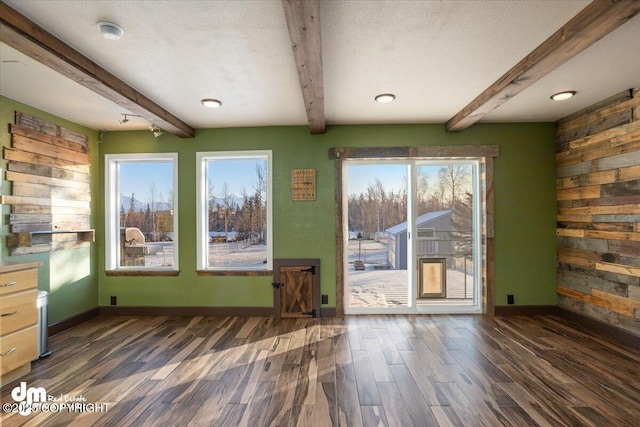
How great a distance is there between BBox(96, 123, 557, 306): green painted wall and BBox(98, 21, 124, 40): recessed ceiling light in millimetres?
2102

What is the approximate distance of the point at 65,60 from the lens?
203cm

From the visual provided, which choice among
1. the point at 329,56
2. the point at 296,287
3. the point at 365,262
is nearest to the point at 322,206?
the point at 365,262

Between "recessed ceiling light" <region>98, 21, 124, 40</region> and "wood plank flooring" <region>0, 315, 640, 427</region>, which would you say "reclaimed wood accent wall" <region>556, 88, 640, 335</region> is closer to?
"wood plank flooring" <region>0, 315, 640, 427</region>

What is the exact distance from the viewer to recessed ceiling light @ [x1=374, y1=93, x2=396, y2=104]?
2.95 meters

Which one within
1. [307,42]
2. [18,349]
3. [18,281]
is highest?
[307,42]

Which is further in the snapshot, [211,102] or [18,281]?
[211,102]

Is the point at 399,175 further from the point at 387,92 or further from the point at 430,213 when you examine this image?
the point at 387,92

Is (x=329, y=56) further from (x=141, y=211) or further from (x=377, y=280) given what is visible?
(x=141, y=211)

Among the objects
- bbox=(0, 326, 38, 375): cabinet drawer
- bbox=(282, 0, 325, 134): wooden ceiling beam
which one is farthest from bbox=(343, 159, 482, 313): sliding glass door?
bbox=(0, 326, 38, 375): cabinet drawer

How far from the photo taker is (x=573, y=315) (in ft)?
11.8

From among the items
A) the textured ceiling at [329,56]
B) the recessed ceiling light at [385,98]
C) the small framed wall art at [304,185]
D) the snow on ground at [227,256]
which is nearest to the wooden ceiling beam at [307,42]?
the textured ceiling at [329,56]

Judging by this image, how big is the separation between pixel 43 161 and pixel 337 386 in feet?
12.5

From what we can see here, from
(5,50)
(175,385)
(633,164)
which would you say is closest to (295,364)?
(175,385)

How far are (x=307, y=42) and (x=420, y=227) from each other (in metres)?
2.92
